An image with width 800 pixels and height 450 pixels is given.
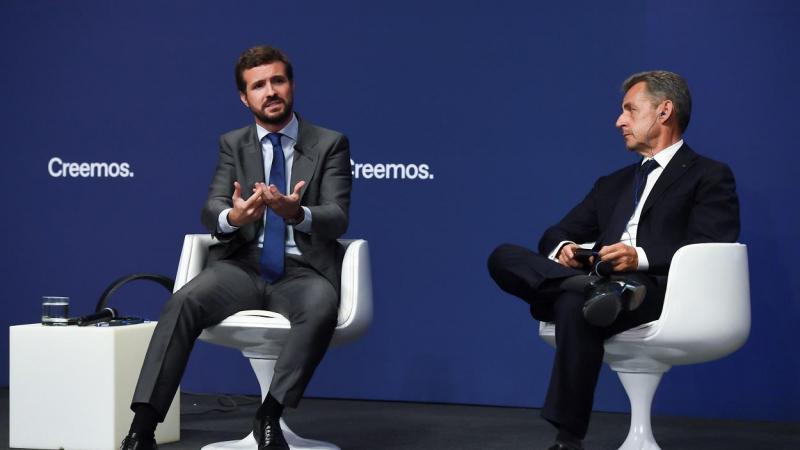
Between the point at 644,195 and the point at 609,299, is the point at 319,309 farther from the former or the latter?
the point at 644,195

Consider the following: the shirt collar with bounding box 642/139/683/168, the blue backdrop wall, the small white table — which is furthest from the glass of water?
the shirt collar with bounding box 642/139/683/168

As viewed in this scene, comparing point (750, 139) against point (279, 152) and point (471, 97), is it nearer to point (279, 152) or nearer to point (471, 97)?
point (471, 97)

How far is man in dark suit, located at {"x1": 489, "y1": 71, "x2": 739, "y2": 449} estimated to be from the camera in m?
3.31

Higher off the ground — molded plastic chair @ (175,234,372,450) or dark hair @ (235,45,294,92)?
dark hair @ (235,45,294,92)

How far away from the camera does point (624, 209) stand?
3.77m

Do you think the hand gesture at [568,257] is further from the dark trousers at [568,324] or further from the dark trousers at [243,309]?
the dark trousers at [243,309]

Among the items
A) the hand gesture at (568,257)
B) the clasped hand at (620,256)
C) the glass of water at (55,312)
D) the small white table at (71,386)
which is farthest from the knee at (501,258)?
the glass of water at (55,312)

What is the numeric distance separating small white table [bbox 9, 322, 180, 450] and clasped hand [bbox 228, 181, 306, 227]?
63 centimetres

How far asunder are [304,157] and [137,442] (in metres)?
1.13

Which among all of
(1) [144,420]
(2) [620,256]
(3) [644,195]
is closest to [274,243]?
(1) [144,420]

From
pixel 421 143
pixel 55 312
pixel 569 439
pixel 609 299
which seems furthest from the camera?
pixel 421 143

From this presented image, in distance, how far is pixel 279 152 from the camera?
12.6 ft

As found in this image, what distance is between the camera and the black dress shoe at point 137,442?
325 cm

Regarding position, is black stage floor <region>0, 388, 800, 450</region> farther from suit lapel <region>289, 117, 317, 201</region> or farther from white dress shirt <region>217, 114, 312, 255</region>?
suit lapel <region>289, 117, 317, 201</region>
